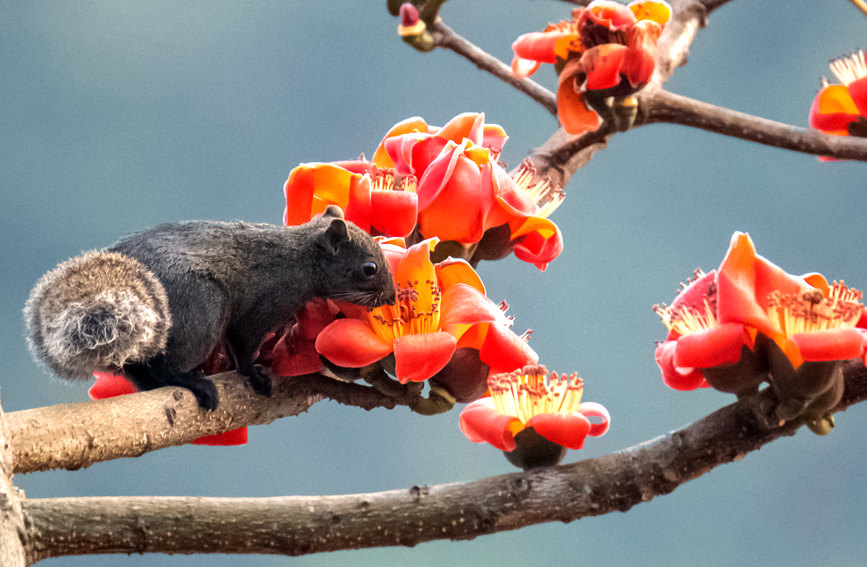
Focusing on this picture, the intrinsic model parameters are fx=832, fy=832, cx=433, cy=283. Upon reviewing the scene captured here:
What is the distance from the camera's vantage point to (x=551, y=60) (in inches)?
35.8

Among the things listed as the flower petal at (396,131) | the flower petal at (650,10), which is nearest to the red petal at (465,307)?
the flower petal at (396,131)

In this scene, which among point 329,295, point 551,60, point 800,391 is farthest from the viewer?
point 551,60

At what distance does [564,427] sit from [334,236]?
218 mm

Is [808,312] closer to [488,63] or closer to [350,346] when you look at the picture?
[350,346]

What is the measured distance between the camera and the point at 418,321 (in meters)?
0.58

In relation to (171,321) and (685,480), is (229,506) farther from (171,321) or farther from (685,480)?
(685,480)

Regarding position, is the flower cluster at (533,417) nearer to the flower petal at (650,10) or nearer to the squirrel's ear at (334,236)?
the squirrel's ear at (334,236)

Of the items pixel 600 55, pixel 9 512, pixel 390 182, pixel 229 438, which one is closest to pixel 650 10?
pixel 600 55

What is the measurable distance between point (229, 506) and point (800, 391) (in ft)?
1.23

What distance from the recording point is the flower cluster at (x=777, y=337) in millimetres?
503

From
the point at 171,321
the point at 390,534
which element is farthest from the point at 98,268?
the point at 390,534

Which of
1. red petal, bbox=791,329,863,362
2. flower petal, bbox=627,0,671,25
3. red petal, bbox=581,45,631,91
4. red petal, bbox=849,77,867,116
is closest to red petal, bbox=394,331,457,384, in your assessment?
red petal, bbox=791,329,863,362

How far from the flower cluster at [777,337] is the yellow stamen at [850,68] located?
599mm

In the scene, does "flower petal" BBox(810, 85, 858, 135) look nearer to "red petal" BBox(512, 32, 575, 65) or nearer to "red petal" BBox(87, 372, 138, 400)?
"red petal" BBox(512, 32, 575, 65)
